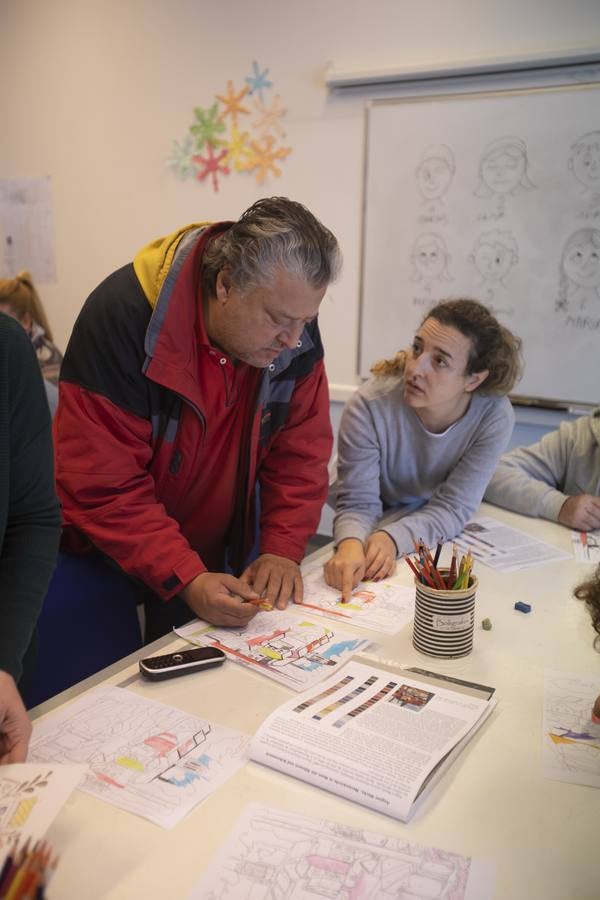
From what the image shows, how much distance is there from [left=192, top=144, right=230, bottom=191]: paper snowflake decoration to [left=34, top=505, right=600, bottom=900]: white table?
2811 mm

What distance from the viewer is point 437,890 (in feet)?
2.44

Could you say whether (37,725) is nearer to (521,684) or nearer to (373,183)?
(521,684)

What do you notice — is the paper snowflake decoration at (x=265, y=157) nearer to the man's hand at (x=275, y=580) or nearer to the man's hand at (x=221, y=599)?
the man's hand at (x=275, y=580)

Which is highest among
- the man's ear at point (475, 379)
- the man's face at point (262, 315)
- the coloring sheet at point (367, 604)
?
the man's face at point (262, 315)

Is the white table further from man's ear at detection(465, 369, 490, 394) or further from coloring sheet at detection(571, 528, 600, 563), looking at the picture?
man's ear at detection(465, 369, 490, 394)

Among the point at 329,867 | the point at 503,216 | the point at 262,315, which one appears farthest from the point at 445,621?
the point at 503,216

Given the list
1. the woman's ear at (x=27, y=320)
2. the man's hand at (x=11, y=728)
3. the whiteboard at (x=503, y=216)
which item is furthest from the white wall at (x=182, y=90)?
the man's hand at (x=11, y=728)

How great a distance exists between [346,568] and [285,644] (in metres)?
0.30

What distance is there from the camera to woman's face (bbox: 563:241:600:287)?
2863mm

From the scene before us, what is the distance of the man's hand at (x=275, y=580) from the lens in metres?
1.43

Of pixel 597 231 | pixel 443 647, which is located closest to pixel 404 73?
pixel 597 231

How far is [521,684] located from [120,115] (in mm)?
3489

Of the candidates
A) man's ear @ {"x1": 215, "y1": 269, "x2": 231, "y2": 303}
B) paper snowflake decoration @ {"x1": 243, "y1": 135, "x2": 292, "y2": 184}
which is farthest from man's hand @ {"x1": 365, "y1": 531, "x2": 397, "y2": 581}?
paper snowflake decoration @ {"x1": 243, "y1": 135, "x2": 292, "y2": 184}

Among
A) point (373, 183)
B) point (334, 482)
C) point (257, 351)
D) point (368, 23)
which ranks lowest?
point (334, 482)
